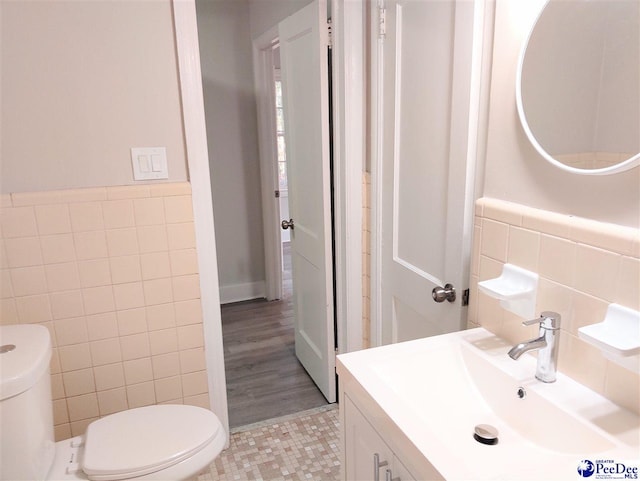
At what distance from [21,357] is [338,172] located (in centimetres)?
131

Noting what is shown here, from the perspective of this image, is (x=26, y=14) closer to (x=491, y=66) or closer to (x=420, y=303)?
(x=491, y=66)

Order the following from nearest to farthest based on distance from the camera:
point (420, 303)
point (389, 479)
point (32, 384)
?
point (389, 479)
point (32, 384)
point (420, 303)

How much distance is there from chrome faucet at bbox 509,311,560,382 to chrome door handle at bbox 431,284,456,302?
44 cm

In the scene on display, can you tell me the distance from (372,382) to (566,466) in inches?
15.8

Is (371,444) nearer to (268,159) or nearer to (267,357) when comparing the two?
(267,357)

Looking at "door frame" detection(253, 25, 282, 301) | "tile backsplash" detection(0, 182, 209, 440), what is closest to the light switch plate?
"tile backsplash" detection(0, 182, 209, 440)

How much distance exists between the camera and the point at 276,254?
11.9ft

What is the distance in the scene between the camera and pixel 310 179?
2.25m

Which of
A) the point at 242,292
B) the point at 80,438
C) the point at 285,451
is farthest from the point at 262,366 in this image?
the point at 80,438

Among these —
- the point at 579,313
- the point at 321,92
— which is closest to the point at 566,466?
the point at 579,313

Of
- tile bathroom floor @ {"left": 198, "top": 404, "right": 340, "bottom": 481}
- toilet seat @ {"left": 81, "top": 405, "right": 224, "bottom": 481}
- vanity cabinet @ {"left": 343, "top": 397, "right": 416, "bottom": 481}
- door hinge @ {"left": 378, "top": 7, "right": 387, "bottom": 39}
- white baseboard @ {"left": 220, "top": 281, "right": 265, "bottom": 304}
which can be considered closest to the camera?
vanity cabinet @ {"left": 343, "top": 397, "right": 416, "bottom": 481}

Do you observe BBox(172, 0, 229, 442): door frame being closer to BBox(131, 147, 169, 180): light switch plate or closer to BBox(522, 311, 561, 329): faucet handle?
BBox(131, 147, 169, 180): light switch plate

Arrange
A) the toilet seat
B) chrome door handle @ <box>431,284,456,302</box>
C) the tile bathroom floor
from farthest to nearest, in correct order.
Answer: the tile bathroom floor
chrome door handle @ <box>431,284,456,302</box>
the toilet seat

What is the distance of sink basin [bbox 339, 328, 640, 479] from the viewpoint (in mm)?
835
